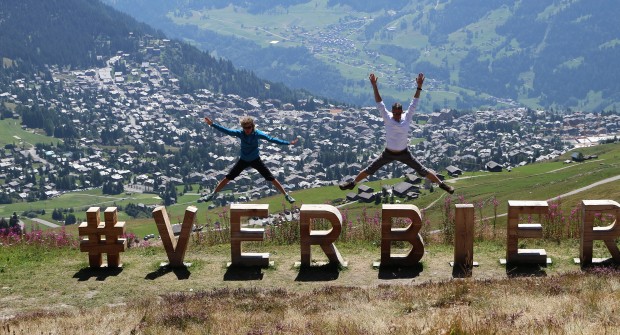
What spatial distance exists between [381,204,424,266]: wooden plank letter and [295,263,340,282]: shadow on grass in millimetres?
1342

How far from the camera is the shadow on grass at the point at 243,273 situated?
1811 cm

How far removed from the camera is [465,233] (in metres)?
17.9

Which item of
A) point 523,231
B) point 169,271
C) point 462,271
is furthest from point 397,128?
point 169,271

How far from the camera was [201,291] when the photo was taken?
16828mm

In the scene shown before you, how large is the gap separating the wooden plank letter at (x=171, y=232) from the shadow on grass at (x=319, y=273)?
332cm

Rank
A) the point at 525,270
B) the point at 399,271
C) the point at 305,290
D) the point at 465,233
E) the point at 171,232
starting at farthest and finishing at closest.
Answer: the point at 171,232
the point at 399,271
the point at 465,233
the point at 525,270
the point at 305,290

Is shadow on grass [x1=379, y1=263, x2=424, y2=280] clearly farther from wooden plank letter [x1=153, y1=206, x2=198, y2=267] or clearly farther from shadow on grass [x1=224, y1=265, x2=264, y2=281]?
wooden plank letter [x1=153, y1=206, x2=198, y2=267]

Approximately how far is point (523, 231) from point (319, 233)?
540 centimetres

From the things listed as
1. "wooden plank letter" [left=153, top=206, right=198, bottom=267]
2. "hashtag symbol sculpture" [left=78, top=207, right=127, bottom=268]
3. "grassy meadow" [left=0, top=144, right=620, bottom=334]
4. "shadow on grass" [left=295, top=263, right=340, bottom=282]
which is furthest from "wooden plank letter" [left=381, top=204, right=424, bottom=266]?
"hashtag symbol sculpture" [left=78, top=207, right=127, bottom=268]

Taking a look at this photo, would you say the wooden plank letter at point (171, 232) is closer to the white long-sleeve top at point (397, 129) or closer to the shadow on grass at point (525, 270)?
the white long-sleeve top at point (397, 129)

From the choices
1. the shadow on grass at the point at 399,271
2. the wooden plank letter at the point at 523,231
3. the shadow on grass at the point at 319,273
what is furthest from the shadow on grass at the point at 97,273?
the wooden plank letter at the point at 523,231

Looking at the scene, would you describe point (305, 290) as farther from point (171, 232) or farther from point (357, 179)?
point (171, 232)

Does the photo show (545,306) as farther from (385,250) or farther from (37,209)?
(37,209)

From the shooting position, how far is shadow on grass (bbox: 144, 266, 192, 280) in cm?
1834
